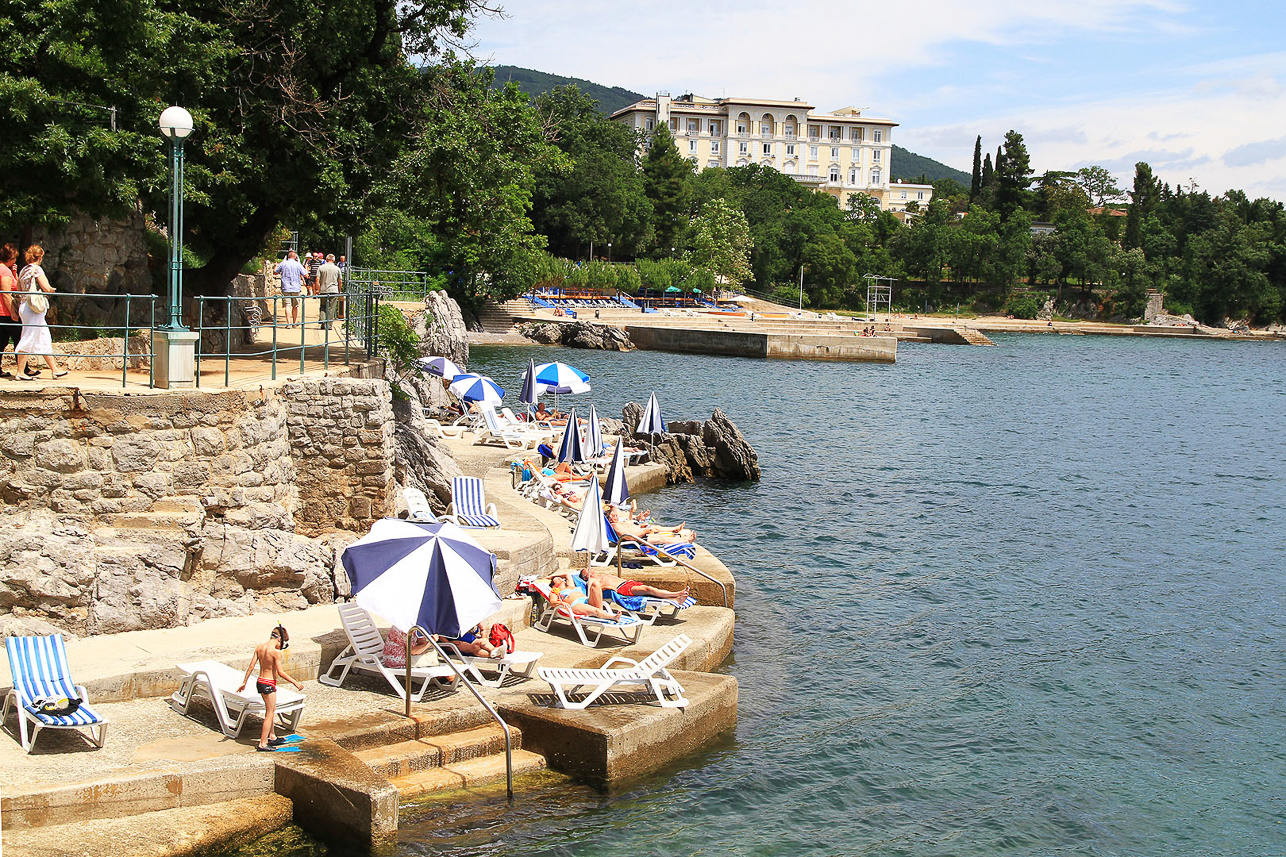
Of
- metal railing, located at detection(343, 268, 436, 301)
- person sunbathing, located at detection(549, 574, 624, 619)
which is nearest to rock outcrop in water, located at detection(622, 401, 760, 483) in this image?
metal railing, located at detection(343, 268, 436, 301)

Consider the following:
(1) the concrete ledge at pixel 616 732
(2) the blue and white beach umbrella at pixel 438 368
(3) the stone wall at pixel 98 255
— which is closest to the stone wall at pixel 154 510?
(1) the concrete ledge at pixel 616 732

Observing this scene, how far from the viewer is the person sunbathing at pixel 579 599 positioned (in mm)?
12594

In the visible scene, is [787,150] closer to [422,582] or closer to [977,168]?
[977,168]

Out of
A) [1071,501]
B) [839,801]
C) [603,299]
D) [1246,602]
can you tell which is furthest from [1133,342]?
[839,801]

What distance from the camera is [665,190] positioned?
104250mm

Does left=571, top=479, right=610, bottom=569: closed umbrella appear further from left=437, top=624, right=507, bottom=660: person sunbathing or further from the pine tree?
the pine tree

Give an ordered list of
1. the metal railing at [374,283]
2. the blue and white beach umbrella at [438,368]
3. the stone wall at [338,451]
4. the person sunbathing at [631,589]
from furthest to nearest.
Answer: the blue and white beach umbrella at [438,368]
the metal railing at [374,283]
the person sunbathing at [631,589]
the stone wall at [338,451]

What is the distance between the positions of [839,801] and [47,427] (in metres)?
8.97

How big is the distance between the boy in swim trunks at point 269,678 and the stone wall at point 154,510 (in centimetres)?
216

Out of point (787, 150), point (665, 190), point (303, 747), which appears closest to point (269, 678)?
point (303, 747)

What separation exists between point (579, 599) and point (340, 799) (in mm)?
4973

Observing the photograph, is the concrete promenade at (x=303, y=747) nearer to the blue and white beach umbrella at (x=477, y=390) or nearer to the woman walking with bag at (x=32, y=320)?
the woman walking with bag at (x=32, y=320)

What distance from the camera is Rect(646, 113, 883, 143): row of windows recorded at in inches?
6147

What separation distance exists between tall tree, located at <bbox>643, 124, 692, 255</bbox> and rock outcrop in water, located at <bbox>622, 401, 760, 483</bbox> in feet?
250
